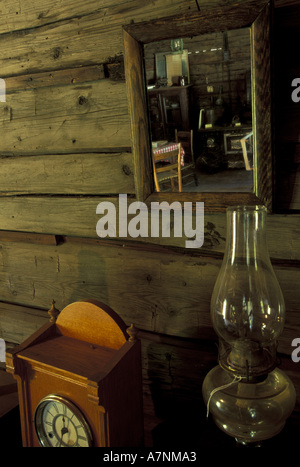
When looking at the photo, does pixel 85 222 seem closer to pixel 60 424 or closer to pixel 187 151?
pixel 187 151

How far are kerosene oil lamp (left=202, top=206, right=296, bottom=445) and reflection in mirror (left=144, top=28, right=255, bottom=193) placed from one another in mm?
263

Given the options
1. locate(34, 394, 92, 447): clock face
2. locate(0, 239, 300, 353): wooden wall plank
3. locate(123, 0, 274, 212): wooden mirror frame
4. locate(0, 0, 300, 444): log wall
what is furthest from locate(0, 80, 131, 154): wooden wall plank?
locate(34, 394, 92, 447): clock face

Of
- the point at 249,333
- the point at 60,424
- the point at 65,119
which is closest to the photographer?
the point at 249,333

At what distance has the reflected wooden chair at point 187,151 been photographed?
4.48ft

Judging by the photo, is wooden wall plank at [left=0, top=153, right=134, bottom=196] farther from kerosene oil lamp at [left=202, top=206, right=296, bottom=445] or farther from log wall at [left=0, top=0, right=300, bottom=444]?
kerosene oil lamp at [left=202, top=206, right=296, bottom=445]

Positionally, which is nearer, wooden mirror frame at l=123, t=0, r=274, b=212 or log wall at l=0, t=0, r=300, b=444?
wooden mirror frame at l=123, t=0, r=274, b=212

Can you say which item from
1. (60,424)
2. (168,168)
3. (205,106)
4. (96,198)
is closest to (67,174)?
(96,198)

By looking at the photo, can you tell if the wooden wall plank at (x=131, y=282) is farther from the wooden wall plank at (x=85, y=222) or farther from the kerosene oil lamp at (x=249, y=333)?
the kerosene oil lamp at (x=249, y=333)

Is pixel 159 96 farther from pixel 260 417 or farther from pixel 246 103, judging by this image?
pixel 260 417

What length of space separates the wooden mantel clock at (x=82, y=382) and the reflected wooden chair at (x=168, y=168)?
511 millimetres

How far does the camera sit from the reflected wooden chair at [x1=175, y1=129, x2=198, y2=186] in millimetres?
1366

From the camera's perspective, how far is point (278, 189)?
4.25 feet

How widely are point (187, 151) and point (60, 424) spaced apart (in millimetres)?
1035

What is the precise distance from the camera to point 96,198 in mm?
1664
